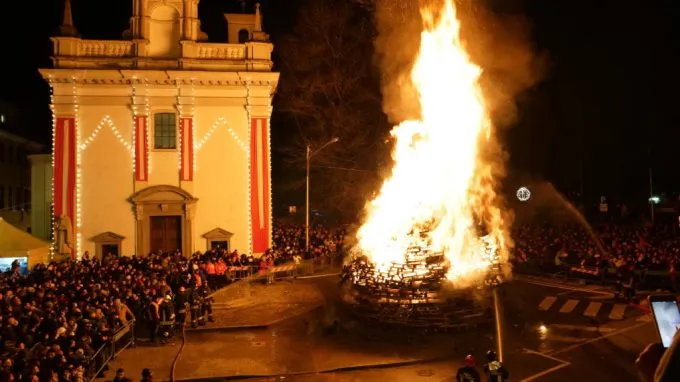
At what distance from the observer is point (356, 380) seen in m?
12.6

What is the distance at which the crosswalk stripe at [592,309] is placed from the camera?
737 inches

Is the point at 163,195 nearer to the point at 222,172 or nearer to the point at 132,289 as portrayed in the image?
the point at 222,172

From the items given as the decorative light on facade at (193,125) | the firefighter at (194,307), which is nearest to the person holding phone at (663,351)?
the firefighter at (194,307)

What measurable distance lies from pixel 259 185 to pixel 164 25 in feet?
31.8

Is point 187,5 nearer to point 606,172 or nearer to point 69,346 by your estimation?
point 69,346

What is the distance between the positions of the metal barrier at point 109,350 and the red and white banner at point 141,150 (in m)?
14.0

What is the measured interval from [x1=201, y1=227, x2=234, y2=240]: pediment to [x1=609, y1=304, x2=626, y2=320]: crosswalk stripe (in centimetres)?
1797

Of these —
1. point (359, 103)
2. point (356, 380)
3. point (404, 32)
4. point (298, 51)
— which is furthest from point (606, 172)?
point (356, 380)

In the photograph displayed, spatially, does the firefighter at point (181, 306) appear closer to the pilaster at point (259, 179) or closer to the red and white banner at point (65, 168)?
the pilaster at point (259, 179)

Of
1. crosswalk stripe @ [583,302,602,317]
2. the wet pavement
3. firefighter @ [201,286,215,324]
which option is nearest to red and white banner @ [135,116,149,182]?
the wet pavement

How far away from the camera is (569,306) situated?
794 inches

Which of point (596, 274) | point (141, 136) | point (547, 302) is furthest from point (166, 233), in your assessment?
point (596, 274)

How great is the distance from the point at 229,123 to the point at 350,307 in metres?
14.8

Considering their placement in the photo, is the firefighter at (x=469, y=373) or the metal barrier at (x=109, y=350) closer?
the firefighter at (x=469, y=373)
